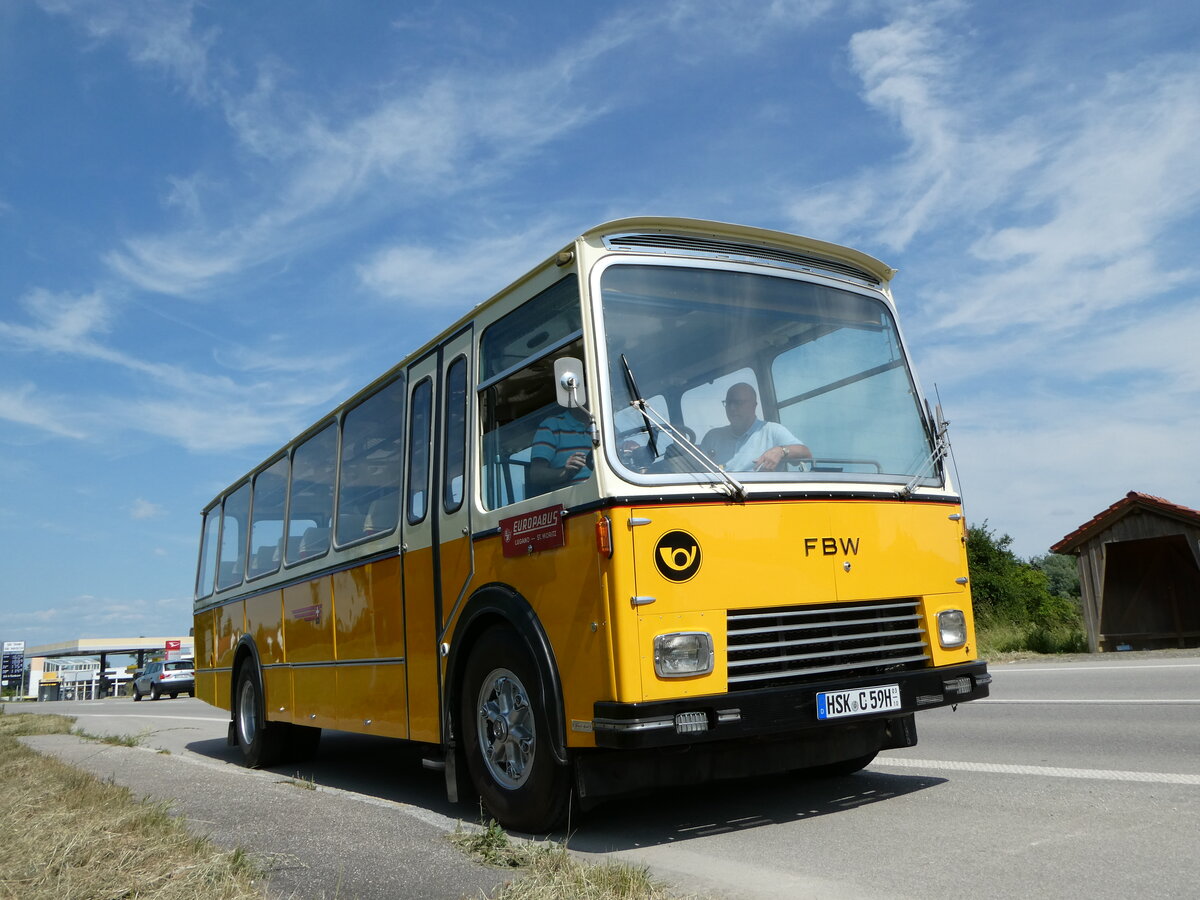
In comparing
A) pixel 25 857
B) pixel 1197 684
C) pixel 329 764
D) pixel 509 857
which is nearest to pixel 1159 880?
pixel 509 857

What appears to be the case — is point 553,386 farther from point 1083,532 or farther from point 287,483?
point 1083,532

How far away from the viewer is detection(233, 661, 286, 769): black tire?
10.6m

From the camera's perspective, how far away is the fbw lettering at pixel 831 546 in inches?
216

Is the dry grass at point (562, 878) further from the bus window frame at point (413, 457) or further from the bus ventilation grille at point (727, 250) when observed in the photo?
the bus ventilation grille at point (727, 250)

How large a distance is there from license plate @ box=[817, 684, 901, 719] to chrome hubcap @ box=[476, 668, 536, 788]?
152 centimetres

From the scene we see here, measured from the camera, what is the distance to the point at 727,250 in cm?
608

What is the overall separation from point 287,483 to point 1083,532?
16064 mm

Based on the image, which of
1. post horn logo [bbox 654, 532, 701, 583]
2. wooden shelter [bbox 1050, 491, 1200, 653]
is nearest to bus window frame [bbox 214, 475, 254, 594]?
post horn logo [bbox 654, 532, 701, 583]

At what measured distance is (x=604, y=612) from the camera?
199 inches

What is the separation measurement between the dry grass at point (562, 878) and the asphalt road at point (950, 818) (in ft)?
1.13

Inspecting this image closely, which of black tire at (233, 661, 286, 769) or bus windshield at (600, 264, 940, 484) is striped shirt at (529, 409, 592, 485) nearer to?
bus windshield at (600, 264, 940, 484)

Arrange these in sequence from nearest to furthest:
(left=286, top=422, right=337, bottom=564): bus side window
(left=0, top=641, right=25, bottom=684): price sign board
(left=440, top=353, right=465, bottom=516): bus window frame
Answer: (left=440, top=353, right=465, bottom=516): bus window frame < (left=286, top=422, right=337, bottom=564): bus side window < (left=0, top=641, right=25, bottom=684): price sign board

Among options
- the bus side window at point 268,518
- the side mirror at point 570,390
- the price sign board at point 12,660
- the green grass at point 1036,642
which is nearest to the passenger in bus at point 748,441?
the side mirror at point 570,390

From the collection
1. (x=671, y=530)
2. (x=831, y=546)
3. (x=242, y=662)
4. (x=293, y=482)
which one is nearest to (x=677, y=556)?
(x=671, y=530)
